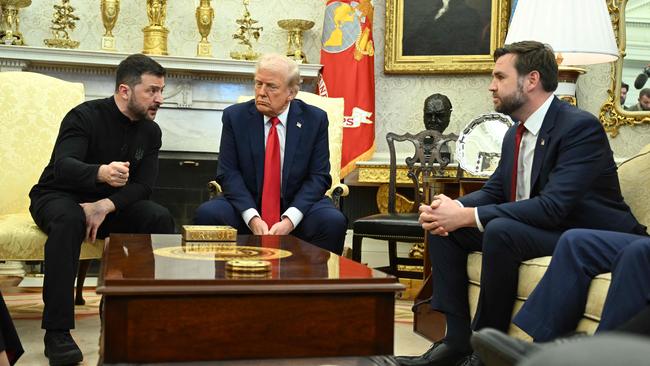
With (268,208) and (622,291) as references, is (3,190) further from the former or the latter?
(622,291)

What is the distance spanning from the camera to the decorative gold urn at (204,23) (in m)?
6.12

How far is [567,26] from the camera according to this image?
152 inches

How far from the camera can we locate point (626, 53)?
Answer: 548 cm

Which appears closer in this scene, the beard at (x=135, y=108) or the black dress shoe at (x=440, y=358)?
the black dress shoe at (x=440, y=358)

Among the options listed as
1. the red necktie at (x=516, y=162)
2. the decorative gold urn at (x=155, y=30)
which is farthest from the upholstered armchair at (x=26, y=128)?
the red necktie at (x=516, y=162)

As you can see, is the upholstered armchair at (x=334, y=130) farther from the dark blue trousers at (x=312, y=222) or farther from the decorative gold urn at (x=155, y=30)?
the decorative gold urn at (x=155, y=30)

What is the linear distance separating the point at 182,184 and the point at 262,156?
1984 mm

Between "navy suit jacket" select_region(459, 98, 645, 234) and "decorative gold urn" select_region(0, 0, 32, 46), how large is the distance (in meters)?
4.06

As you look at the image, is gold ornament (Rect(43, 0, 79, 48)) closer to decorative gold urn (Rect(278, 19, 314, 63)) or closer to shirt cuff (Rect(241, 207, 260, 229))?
decorative gold urn (Rect(278, 19, 314, 63))

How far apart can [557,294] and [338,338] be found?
86 centimetres

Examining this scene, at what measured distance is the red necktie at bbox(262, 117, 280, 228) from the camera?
3.86 metres

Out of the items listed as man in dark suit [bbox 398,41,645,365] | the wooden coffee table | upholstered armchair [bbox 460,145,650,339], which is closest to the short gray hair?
man in dark suit [bbox 398,41,645,365]

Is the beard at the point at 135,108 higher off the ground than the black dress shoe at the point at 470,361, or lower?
higher

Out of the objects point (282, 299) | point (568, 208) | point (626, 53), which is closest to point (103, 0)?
point (626, 53)
